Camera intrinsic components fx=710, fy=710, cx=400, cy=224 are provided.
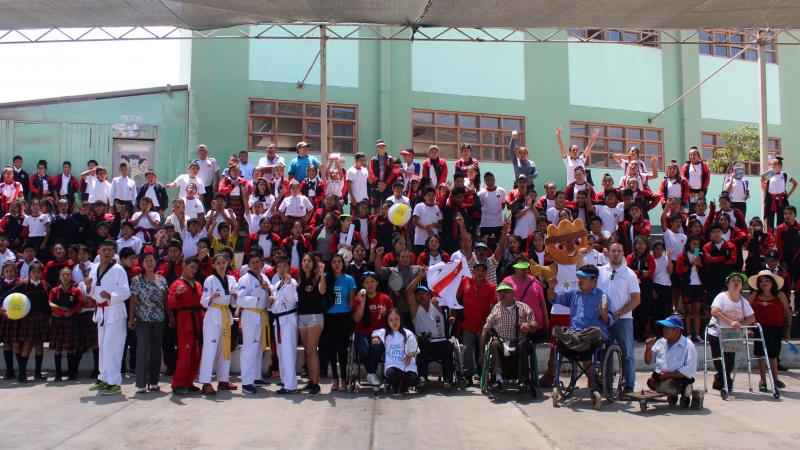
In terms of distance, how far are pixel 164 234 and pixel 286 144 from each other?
765cm

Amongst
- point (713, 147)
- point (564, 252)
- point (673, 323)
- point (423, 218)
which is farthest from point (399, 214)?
point (713, 147)

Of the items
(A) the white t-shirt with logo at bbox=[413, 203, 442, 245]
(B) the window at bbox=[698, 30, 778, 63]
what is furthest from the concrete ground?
(B) the window at bbox=[698, 30, 778, 63]

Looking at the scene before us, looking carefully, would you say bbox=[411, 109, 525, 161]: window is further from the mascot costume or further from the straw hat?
the straw hat

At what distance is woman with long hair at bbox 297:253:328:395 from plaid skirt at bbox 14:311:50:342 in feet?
11.9

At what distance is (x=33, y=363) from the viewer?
10.2 m

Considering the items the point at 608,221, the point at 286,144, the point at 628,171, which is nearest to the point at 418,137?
the point at 286,144

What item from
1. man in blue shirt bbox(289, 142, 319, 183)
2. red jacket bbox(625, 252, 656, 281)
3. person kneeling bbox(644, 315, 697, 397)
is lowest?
person kneeling bbox(644, 315, 697, 397)

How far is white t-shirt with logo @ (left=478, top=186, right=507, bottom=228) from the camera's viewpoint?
11.9 metres

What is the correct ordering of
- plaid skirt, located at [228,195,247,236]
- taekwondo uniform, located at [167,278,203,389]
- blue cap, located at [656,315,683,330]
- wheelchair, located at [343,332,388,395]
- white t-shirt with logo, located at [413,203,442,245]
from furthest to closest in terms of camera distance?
1. plaid skirt, located at [228,195,247,236]
2. white t-shirt with logo, located at [413,203,442,245]
3. taekwondo uniform, located at [167,278,203,389]
4. wheelchair, located at [343,332,388,395]
5. blue cap, located at [656,315,683,330]

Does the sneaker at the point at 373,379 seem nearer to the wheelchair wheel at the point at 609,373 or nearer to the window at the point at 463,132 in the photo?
the wheelchair wheel at the point at 609,373

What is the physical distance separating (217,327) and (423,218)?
3.78 m

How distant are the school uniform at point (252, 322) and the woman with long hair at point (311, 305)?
39 centimetres

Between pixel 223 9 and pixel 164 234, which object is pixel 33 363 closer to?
pixel 164 234

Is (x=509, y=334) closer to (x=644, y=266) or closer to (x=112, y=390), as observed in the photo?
(x=644, y=266)
